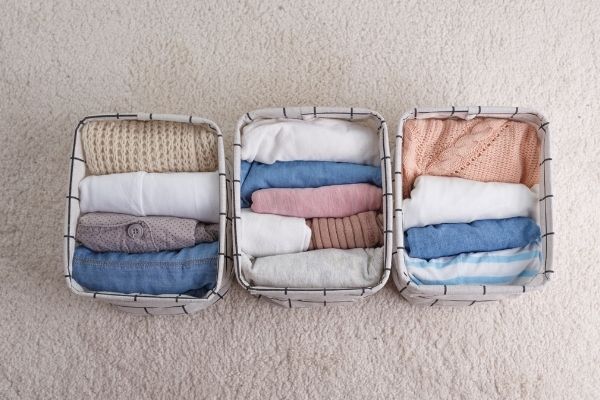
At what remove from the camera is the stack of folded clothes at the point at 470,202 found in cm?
94

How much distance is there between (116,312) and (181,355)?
174 mm

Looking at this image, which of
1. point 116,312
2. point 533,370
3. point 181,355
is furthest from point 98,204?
point 533,370

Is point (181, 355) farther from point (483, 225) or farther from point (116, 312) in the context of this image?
point (483, 225)

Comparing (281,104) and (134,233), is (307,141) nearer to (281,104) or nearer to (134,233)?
(281,104)

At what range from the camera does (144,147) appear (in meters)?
0.97

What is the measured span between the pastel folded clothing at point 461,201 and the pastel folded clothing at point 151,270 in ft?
1.29

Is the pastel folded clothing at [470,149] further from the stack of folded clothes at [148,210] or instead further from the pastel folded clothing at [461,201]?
the stack of folded clothes at [148,210]

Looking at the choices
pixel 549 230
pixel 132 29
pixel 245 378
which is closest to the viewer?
pixel 549 230

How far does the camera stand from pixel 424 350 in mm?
1065

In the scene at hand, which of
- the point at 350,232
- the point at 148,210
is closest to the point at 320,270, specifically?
the point at 350,232

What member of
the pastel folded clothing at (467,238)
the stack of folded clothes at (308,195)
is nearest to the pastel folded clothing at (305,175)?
the stack of folded clothes at (308,195)

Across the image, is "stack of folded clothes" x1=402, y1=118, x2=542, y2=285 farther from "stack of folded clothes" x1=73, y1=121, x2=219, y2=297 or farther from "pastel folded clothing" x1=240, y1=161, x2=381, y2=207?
"stack of folded clothes" x1=73, y1=121, x2=219, y2=297

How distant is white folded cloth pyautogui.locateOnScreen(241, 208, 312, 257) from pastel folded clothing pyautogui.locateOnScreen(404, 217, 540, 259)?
8.1 inches

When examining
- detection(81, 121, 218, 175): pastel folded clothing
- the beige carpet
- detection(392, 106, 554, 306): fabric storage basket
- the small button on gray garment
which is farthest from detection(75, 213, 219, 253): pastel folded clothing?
detection(392, 106, 554, 306): fabric storage basket
